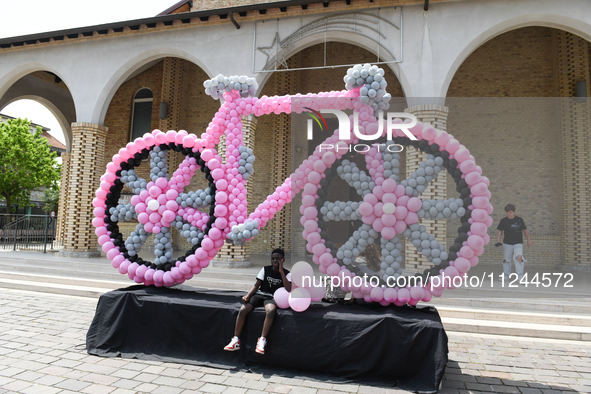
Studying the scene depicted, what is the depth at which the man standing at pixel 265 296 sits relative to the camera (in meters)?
3.84

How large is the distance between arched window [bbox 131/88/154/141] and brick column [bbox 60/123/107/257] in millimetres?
4276

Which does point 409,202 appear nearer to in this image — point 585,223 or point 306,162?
point 306,162

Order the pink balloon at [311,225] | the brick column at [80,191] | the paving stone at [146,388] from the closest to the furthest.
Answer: the paving stone at [146,388], the pink balloon at [311,225], the brick column at [80,191]

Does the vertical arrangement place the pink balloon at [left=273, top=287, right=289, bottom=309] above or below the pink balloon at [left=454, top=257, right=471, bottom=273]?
below

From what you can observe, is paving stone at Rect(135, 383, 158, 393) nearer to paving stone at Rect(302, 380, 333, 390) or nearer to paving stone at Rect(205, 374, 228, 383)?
paving stone at Rect(205, 374, 228, 383)

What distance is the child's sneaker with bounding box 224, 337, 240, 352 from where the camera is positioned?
12.7 feet

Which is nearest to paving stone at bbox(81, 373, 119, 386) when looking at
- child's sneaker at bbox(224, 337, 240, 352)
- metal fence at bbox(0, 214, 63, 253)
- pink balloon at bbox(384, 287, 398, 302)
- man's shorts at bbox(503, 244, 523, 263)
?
child's sneaker at bbox(224, 337, 240, 352)

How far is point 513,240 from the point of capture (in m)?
7.14

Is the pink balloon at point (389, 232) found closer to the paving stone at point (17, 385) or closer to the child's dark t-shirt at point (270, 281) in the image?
the child's dark t-shirt at point (270, 281)

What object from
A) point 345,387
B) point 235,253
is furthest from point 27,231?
point 345,387

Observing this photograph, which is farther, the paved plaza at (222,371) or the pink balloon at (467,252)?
the pink balloon at (467,252)

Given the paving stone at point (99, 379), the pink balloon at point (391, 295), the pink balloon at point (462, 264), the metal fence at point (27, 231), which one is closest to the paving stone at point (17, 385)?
the paving stone at point (99, 379)

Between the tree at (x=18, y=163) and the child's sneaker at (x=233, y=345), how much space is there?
77.9ft

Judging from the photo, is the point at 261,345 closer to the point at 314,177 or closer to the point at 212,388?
the point at 212,388
